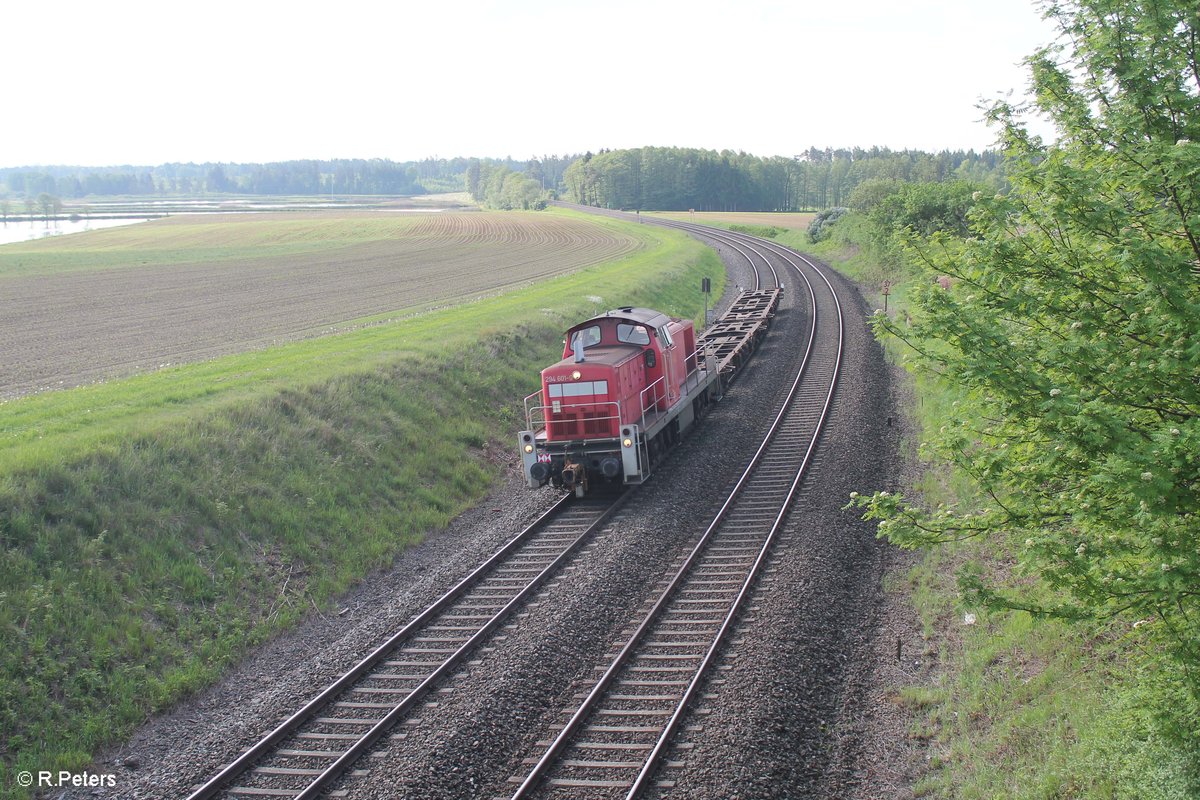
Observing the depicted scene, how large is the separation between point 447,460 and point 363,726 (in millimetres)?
9617

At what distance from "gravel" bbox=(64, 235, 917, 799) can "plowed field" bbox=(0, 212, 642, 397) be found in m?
16.1

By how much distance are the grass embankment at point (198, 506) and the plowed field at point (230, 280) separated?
27.3 ft

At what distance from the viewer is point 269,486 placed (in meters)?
15.4

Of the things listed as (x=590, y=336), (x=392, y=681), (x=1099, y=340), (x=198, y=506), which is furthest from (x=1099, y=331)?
(x=590, y=336)

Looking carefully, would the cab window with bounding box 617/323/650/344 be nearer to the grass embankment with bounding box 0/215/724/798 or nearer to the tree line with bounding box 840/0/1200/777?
the grass embankment with bounding box 0/215/724/798

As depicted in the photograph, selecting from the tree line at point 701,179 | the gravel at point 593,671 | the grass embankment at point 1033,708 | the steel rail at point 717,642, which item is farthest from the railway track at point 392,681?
the tree line at point 701,179

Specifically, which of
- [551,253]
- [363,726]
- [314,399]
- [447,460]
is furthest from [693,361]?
[551,253]

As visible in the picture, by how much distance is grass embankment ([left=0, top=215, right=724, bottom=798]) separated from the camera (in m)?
10.6

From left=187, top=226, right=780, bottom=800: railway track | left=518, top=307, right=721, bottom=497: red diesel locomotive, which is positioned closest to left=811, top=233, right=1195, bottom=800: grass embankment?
left=187, top=226, right=780, bottom=800: railway track

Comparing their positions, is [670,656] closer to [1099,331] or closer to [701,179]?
[1099,331]

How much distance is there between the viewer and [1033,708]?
930 centimetres

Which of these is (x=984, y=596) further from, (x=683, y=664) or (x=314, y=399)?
(x=314, y=399)

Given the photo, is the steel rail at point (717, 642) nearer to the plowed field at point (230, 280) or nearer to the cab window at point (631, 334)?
the cab window at point (631, 334)

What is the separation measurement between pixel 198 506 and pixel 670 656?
8.02 m
